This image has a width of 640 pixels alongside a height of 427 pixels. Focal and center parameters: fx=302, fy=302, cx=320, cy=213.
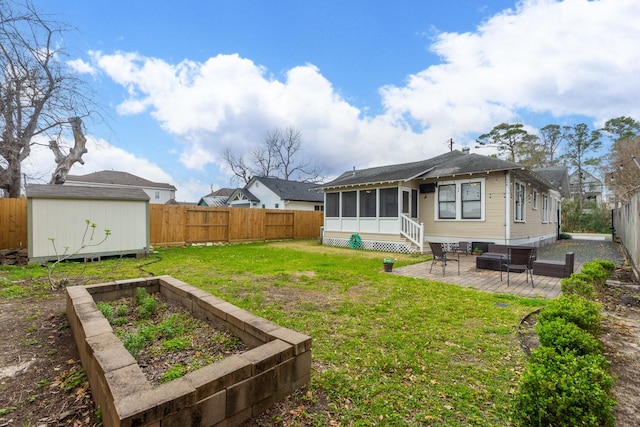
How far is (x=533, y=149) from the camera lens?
28.0 meters

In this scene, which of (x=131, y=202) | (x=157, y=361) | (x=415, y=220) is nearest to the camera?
(x=157, y=361)

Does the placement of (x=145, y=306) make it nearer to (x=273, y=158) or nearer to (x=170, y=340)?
(x=170, y=340)

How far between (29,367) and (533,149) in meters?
34.5

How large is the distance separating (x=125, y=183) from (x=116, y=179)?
117cm

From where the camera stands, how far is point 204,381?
1832 mm

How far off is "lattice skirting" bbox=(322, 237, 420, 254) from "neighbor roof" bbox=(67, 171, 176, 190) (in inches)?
1292

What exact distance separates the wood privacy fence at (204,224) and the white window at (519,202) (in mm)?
11010

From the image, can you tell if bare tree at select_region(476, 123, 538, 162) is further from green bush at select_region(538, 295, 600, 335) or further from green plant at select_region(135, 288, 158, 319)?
green plant at select_region(135, 288, 158, 319)

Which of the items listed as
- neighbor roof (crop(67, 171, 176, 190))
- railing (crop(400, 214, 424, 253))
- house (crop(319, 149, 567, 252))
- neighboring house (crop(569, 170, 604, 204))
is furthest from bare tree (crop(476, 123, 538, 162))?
neighbor roof (crop(67, 171, 176, 190))

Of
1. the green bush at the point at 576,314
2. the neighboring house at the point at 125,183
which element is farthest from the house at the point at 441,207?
the neighboring house at the point at 125,183

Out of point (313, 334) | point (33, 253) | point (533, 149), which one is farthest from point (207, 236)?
point (533, 149)

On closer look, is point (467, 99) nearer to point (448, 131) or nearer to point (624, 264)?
point (624, 264)

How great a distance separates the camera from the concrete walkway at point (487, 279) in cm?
582

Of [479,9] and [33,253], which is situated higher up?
[479,9]
